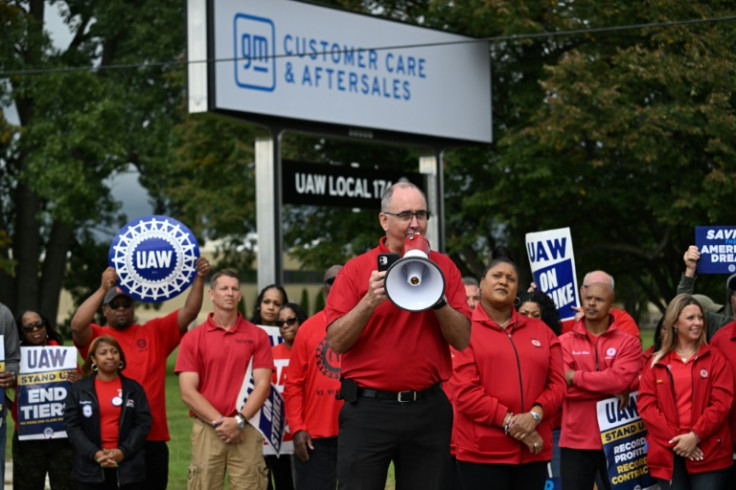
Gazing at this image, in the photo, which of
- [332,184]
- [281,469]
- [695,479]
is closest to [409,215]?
[695,479]

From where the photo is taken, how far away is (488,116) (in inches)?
767

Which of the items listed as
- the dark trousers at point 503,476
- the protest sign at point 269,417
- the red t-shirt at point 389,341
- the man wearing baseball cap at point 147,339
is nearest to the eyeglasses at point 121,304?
the man wearing baseball cap at point 147,339

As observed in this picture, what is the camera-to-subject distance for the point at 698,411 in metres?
7.99

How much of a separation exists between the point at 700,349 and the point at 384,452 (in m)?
3.16

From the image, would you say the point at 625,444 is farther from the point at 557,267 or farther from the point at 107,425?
the point at 107,425

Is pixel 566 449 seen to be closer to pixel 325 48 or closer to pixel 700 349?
pixel 700 349

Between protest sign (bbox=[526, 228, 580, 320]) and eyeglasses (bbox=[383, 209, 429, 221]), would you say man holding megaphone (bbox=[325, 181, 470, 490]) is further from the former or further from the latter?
protest sign (bbox=[526, 228, 580, 320])

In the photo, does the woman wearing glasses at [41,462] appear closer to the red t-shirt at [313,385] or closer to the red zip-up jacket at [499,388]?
the red t-shirt at [313,385]

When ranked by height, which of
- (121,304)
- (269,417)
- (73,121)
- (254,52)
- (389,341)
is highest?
(73,121)

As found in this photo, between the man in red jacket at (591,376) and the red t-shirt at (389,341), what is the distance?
2838 mm

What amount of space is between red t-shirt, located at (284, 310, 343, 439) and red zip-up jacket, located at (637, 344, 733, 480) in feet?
7.20

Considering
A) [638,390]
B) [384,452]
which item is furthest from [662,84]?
[384,452]

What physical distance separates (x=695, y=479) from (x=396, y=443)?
3048mm

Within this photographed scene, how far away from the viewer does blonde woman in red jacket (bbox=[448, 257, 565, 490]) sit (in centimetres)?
702
